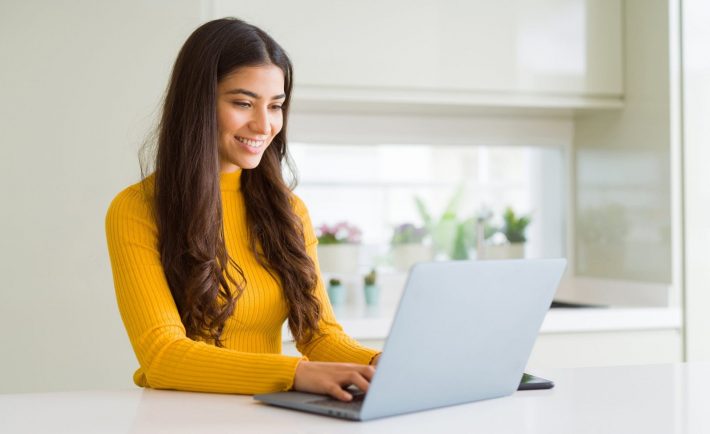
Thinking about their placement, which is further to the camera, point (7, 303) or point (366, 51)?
point (366, 51)

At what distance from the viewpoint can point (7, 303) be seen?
2484mm

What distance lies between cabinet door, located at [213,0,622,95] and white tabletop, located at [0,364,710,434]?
5.36ft

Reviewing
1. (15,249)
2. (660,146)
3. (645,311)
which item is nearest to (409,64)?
(660,146)

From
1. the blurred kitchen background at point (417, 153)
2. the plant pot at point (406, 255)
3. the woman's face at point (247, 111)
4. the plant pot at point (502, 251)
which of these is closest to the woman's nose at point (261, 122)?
the woman's face at point (247, 111)

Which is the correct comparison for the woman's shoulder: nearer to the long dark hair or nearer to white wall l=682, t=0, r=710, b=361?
the long dark hair

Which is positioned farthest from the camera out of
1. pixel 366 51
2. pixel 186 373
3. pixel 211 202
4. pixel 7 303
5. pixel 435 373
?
pixel 366 51

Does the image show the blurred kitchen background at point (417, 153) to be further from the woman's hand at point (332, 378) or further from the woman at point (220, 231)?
the woman's hand at point (332, 378)

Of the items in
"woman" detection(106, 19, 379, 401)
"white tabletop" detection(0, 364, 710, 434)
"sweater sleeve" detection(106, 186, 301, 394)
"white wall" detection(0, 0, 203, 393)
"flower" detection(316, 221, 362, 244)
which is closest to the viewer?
"white tabletop" detection(0, 364, 710, 434)

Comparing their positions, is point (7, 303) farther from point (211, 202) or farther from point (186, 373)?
point (186, 373)

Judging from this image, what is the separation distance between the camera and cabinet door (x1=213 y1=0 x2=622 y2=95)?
2.85m

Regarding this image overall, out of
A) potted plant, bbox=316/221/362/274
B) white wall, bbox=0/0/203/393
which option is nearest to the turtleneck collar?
white wall, bbox=0/0/203/393

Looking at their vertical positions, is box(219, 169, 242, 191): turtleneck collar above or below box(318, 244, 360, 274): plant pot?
above

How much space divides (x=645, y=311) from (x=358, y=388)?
1.95 meters

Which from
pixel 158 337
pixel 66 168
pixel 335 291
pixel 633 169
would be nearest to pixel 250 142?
pixel 158 337
